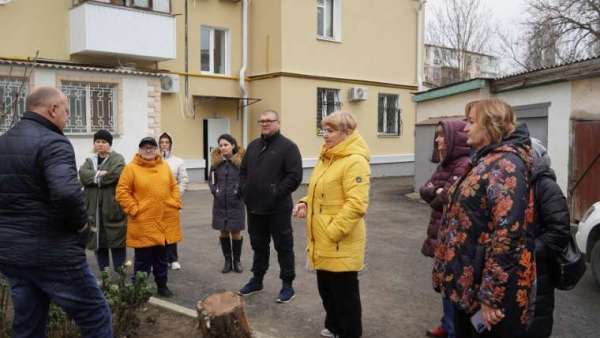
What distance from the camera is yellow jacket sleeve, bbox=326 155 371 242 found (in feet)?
12.7

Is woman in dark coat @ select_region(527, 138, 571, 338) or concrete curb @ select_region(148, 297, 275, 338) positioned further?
concrete curb @ select_region(148, 297, 275, 338)

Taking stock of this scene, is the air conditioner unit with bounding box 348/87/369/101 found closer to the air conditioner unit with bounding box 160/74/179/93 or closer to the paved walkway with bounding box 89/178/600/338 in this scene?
the air conditioner unit with bounding box 160/74/179/93

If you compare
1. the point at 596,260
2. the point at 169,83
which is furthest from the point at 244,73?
the point at 596,260

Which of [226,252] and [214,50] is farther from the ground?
[214,50]

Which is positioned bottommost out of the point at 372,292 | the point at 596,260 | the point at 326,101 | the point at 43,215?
the point at 372,292

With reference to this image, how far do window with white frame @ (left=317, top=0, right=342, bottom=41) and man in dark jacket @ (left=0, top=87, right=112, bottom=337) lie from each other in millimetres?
15530

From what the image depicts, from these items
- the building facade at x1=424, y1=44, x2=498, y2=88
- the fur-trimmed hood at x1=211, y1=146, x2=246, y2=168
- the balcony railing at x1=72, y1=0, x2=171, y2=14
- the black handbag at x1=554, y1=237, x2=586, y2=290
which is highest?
the building facade at x1=424, y1=44, x2=498, y2=88

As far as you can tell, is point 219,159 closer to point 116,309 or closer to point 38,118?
point 116,309

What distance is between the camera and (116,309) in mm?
4105

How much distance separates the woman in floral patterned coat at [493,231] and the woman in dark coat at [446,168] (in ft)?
3.66

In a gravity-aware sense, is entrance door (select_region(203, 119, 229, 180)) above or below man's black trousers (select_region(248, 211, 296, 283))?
above

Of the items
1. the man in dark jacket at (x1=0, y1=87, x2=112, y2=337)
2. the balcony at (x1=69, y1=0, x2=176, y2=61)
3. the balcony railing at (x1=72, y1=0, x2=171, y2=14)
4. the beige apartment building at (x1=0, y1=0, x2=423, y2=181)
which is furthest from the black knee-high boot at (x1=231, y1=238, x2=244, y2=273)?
the balcony railing at (x1=72, y1=0, x2=171, y2=14)

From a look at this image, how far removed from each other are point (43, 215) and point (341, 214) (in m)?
1.90

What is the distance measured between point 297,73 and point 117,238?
39.7 feet
